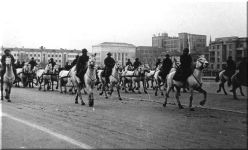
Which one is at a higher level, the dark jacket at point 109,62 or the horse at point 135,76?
the dark jacket at point 109,62

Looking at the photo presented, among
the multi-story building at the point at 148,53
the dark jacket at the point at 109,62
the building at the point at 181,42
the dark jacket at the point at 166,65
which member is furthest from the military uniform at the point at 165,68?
the multi-story building at the point at 148,53

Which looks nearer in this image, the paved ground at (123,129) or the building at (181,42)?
the paved ground at (123,129)

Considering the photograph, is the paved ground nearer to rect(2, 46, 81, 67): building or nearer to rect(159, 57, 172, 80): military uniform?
rect(159, 57, 172, 80): military uniform

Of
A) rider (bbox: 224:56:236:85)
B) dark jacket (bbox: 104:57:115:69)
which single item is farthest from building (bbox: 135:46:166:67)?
dark jacket (bbox: 104:57:115:69)

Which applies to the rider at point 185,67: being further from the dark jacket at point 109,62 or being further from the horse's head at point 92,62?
the dark jacket at point 109,62

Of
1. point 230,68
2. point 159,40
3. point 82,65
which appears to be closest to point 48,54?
point 159,40

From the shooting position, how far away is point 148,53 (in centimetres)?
10794

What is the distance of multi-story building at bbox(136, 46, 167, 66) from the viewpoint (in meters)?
96.6

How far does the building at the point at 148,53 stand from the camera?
317 feet

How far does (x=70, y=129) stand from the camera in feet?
34.5

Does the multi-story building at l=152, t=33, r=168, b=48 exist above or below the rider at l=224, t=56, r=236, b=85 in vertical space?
above

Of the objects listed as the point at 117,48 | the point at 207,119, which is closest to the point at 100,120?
the point at 207,119

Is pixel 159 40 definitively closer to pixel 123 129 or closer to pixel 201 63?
pixel 201 63

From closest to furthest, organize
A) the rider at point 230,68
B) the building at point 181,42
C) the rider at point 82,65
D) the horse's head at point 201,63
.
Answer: the horse's head at point 201,63 → the rider at point 82,65 → the rider at point 230,68 → the building at point 181,42
